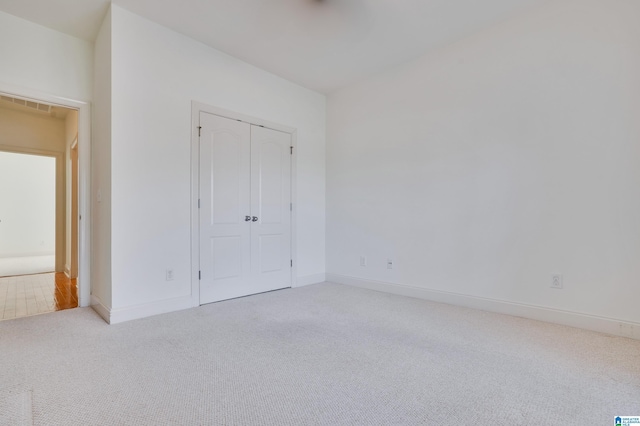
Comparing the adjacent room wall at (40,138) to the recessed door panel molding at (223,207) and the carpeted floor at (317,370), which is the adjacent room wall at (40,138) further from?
the recessed door panel molding at (223,207)

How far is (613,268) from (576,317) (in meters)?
0.51

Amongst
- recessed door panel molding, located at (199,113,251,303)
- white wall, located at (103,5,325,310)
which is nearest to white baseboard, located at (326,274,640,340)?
recessed door panel molding, located at (199,113,251,303)

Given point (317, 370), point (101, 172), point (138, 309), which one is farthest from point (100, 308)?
point (317, 370)

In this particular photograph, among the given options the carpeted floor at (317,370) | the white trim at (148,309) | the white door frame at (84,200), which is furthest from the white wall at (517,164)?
the white door frame at (84,200)

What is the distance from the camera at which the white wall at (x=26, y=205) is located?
802 centimetres

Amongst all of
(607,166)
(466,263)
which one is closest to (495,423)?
(466,263)

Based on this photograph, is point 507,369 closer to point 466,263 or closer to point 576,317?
point 576,317

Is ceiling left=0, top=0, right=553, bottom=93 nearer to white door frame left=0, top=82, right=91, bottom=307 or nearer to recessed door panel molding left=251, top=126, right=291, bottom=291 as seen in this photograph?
white door frame left=0, top=82, right=91, bottom=307

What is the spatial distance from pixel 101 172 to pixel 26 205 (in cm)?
769

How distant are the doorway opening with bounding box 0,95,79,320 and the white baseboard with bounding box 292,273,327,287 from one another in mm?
2628

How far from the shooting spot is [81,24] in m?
3.11

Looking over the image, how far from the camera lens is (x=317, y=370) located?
6.39ft

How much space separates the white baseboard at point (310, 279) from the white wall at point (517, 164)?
74 cm

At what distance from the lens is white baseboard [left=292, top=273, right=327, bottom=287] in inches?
175
